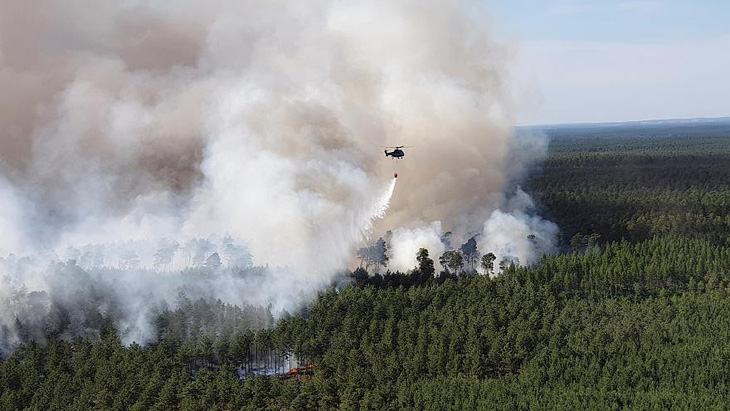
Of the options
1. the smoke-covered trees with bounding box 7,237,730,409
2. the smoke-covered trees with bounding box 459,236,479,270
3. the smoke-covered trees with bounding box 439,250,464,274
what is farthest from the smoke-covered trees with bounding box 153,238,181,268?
the smoke-covered trees with bounding box 459,236,479,270

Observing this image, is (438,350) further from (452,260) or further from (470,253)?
(470,253)

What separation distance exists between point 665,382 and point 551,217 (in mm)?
80033

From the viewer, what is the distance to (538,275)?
79625mm

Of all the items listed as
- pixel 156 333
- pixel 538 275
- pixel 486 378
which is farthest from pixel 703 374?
pixel 156 333

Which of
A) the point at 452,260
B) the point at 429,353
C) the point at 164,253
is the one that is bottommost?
the point at 429,353

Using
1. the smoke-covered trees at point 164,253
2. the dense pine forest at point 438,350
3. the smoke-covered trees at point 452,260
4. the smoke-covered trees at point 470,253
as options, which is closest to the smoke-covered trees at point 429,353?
the dense pine forest at point 438,350

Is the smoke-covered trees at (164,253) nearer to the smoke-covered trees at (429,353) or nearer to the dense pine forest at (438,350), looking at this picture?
the dense pine forest at (438,350)

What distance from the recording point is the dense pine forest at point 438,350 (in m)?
53.0

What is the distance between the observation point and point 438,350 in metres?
59.3

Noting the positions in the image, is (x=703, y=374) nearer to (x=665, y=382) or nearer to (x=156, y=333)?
(x=665, y=382)

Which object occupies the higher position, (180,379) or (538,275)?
(538,275)

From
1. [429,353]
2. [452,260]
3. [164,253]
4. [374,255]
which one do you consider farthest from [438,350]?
[164,253]

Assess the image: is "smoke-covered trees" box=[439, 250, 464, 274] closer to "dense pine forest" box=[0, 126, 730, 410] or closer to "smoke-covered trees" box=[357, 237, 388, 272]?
"smoke-covered trees" box=[357, 237, 388, 272]

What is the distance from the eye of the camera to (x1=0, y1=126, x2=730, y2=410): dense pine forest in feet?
174
